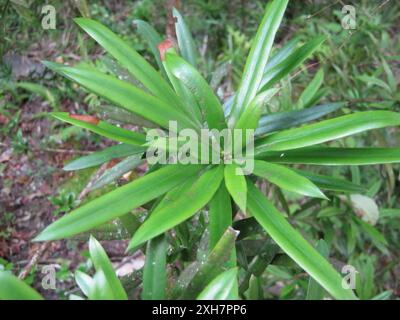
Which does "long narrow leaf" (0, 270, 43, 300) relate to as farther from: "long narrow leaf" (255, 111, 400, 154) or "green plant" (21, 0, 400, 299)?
"long narrow leaf" (255, 111, 400, 154)

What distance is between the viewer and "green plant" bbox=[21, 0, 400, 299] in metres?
0.61

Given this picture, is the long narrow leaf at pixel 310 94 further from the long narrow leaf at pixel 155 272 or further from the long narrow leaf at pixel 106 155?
the long narrow leaf at pixel 155 272

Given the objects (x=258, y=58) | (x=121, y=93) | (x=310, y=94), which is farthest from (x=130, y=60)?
(x=310, y=94)

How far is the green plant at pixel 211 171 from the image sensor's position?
0.61 metres

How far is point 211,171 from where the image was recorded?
2.42ft

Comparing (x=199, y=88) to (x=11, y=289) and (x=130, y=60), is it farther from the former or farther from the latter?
(x=11, y=289)

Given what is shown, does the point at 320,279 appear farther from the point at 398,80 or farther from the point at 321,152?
the point at 398,80

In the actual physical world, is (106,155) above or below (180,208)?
above

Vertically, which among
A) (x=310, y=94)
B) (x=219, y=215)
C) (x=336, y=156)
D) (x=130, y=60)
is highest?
(x=310, y=94)

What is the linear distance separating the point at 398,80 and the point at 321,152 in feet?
3.35

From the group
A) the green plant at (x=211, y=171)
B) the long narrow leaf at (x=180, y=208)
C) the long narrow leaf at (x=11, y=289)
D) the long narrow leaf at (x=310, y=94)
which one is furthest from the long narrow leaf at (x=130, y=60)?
the long narrow leaf at (x=310, y=94)

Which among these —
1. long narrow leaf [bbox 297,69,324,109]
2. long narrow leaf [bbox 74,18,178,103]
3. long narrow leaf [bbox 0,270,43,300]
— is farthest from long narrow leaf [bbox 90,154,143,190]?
long narrow leaf [bbox 297,69,324,109]
